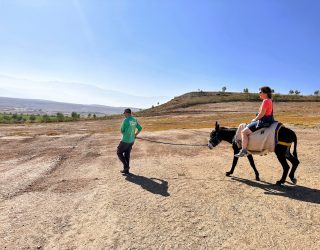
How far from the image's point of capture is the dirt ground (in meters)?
7.29

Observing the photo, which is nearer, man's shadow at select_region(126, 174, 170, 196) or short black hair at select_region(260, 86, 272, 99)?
man's shadow at select_region(126, 174, 170, 196)

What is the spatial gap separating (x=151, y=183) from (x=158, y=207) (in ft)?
9.63

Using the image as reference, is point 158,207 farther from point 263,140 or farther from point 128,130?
point 128,130

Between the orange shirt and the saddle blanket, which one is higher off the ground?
the orange shirt

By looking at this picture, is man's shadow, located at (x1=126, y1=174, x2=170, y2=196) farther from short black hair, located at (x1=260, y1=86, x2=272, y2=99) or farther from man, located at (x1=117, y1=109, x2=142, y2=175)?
short black hair, located at (x1=260, y1=86, x2=272, y2=99)

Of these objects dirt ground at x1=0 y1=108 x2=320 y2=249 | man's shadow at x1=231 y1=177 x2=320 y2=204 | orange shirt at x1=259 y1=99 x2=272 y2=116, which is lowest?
dirt ground at x1=0 y1=108 x2=320 y2=249

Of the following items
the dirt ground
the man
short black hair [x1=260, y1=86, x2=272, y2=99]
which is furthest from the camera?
the man

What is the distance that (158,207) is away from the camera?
9.39m

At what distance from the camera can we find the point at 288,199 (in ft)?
33.1

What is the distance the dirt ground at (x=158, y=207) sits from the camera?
23.9 feet

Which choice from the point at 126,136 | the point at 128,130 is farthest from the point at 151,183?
the point at 128,130

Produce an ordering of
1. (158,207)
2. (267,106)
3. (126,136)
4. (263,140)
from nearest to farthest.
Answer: (158,207) < (267,106) < (263,140) < (126,136)

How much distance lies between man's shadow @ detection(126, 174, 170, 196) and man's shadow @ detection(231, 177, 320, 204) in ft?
9.15

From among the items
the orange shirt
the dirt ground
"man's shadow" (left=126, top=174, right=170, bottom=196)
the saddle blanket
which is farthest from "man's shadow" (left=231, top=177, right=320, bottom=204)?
"man's shadow" (left=126, top=174, right=170, bottom=196)
